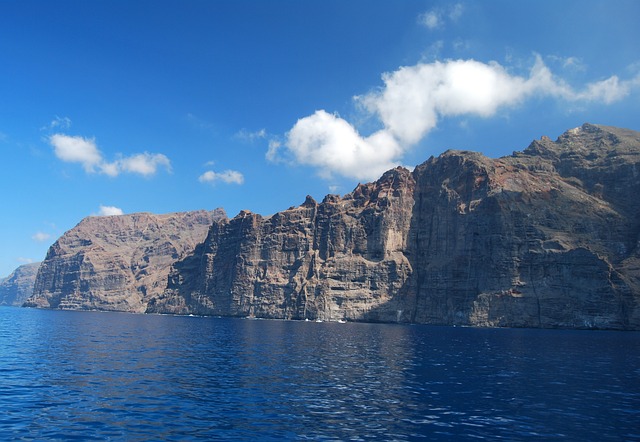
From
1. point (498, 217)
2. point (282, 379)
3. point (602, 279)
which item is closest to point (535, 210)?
point (498, 217)

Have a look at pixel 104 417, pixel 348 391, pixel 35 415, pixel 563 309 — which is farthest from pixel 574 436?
pixel 563 309

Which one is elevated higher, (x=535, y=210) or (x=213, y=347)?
(x=535, y=210)

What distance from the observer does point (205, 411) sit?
109ft

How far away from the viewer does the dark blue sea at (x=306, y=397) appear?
29062 millimetres

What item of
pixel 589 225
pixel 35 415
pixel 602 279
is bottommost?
pixel 35 415

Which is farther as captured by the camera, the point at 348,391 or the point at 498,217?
the point at 498,217

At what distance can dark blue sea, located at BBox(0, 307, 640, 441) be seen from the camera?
29.1 m

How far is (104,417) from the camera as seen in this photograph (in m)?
30.5

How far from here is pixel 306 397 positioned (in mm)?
38781

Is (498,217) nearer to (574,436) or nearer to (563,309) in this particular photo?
(563,309)

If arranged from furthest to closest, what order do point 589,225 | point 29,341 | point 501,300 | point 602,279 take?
point 589,225 → point 501,300 → point 602,279 → point 29,341

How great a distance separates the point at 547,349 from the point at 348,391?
5735cm

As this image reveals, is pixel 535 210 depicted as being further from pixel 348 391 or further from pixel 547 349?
pixel 348 391

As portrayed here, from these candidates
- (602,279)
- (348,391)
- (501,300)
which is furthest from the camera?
(501,300)
